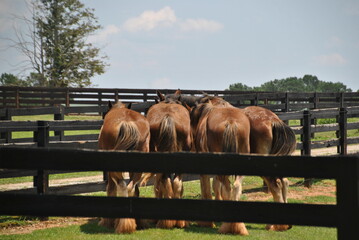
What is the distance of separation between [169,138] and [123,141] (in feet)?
3.08

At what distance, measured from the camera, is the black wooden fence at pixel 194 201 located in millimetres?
3496

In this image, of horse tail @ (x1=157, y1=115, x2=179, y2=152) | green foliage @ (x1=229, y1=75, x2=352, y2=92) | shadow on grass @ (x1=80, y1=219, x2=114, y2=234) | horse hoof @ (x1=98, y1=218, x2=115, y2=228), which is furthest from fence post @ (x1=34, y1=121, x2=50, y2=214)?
green foliage @ (x1=229, y1=75, x2=352, y2=92)

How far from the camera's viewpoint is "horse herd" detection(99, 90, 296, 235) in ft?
23.5

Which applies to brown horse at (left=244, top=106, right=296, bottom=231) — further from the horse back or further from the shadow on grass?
the shadow on grass

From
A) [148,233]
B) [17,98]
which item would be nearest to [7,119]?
[148,233]

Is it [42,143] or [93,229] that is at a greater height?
[42,143]

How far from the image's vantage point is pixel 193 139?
8.79 metres

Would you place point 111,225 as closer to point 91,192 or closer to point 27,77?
point 91,192

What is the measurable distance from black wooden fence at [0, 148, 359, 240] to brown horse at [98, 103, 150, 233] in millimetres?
3277

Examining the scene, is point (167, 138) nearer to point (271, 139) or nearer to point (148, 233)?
point (148, 233)

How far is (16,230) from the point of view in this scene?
7473 mm

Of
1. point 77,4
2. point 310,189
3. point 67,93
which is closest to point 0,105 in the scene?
point 67,93

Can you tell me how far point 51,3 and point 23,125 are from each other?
32202mm

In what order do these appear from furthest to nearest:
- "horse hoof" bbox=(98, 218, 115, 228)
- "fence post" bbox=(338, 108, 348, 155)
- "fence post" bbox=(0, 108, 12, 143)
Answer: "fence post" bbox=(0, 108, 12, 143)
"fence post" bbox=(338, 108, 348, 155)
"horse hoof" bbox=(98, 218, 115, 228)
